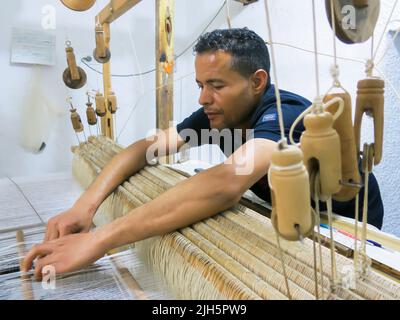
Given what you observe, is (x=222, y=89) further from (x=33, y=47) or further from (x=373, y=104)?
(x=33, y=47)

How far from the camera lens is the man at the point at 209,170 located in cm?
65

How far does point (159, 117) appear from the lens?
4.70 ft

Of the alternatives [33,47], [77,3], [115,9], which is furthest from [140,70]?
[77,3]

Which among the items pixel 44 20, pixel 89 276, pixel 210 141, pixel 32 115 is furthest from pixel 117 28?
pixel 89 276

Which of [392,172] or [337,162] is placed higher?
[337,162]

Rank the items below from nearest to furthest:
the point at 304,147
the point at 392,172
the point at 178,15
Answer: the point at 304,147
the point at 392,172
the point at 178,15

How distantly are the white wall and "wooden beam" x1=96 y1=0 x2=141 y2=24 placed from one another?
0.65 metres

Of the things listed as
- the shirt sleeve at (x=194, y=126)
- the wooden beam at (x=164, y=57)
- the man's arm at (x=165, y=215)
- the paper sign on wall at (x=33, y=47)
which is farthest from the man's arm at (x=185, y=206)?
the paper sign on wall at (x=33, y=47)

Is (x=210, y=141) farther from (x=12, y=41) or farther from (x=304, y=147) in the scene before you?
(x=12, y=41)

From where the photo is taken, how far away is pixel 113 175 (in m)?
1.01

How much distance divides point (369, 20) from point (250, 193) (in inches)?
27.1

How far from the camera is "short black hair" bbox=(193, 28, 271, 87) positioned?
3.08ft

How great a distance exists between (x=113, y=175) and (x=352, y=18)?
2.51 feet

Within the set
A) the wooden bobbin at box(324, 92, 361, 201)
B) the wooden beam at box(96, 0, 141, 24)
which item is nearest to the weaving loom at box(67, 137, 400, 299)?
the wooden bobbin at box(324, 92, 361, 201)
